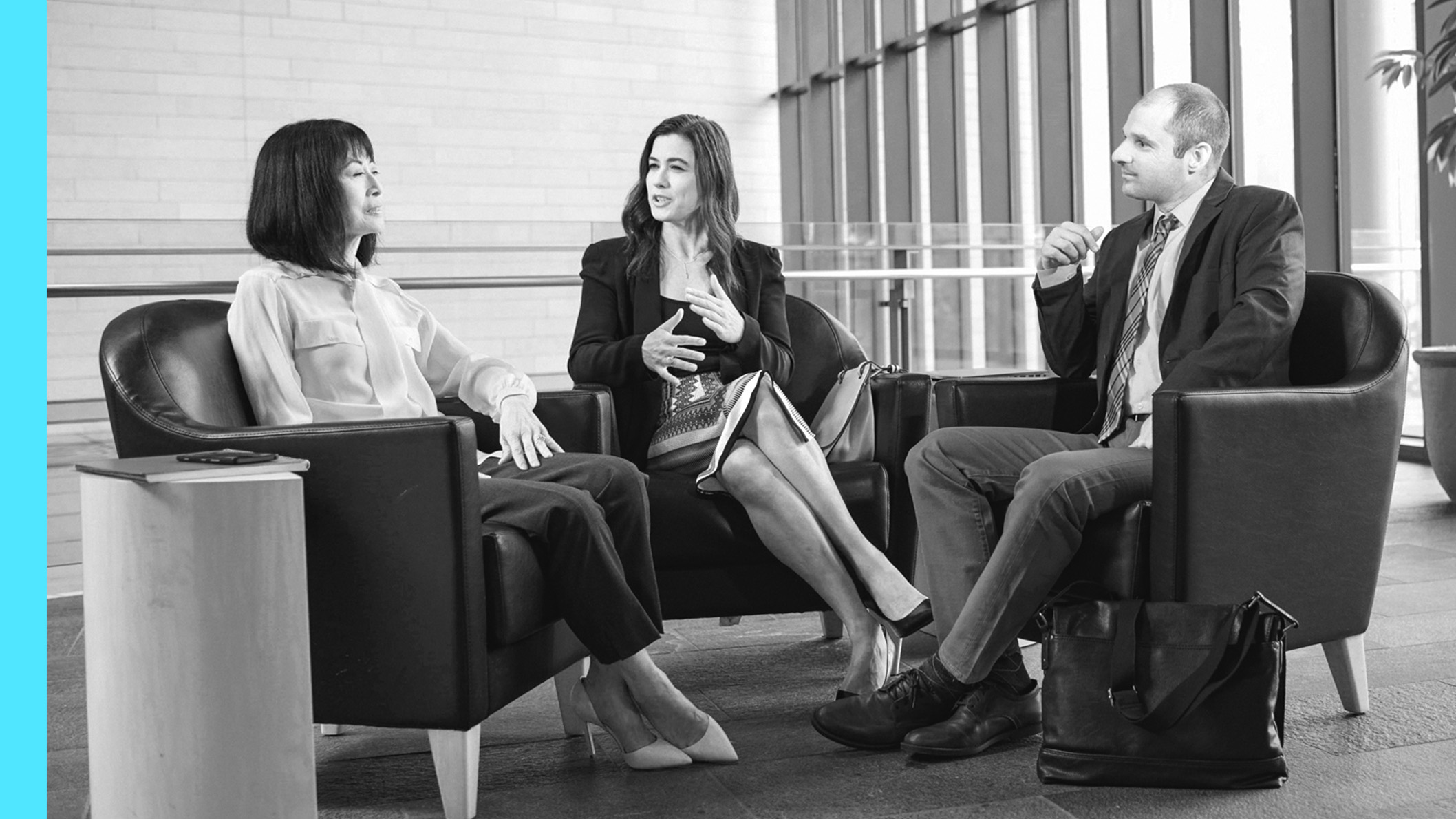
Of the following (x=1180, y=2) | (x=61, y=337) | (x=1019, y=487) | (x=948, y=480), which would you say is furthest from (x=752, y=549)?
(x=1180, y=2)

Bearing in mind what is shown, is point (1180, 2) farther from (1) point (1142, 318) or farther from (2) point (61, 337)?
(2) point (61, 337)

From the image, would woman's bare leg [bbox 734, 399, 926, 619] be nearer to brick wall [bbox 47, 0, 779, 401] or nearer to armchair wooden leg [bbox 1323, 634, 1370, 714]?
armchair wooden leg [bbox 1323, 634, 1370, 714]

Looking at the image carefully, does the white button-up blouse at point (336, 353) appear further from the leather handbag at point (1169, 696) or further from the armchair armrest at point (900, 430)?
the leather handbag at point (1169, 696)

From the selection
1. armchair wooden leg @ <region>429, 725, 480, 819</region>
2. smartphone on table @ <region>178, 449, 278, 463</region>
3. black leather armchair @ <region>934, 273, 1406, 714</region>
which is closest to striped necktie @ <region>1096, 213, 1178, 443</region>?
black leather armchair @ <region>934, 273, 1406, 714</region>

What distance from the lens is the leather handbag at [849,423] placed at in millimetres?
2594

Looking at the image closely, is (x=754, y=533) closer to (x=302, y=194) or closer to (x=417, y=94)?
(x=302, y=194)

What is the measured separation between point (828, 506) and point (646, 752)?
1.86 ft

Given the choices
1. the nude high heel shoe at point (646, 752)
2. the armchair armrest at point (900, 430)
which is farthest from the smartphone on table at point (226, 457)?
the armchair armrest at point (900, 430)

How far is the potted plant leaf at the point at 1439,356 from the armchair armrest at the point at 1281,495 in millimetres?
2315

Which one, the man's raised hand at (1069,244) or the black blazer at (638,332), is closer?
the man's raised hand at (1069,244)

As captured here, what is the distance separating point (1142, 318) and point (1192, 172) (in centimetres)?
28

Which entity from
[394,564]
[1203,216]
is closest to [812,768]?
[394,564]

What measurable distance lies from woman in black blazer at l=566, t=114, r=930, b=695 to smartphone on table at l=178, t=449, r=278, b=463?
882 mm

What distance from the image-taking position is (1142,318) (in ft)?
7.84
